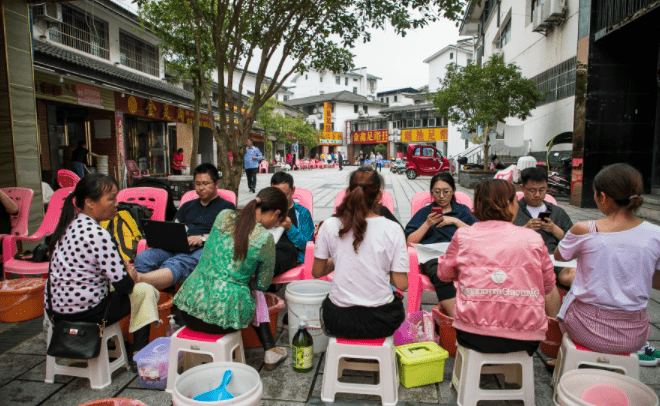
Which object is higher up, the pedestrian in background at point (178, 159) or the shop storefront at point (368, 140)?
the shop storefront at point (368, 140)

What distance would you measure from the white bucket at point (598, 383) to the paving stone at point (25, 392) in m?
2.83

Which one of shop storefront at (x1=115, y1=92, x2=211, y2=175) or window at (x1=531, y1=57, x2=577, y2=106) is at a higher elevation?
window at (x1=531, y1=57, x2=577, y2=106)

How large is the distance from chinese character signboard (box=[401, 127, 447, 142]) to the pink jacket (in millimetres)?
39496

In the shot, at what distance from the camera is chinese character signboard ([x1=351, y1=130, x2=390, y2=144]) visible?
45.9 meters

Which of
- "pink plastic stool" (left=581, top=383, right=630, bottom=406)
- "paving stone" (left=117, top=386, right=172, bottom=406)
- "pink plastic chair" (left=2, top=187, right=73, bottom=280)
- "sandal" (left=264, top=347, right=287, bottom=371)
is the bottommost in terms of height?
"paving stone" (left=117, top=386, right=172, bottom=406)

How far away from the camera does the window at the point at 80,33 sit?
36.5 ft

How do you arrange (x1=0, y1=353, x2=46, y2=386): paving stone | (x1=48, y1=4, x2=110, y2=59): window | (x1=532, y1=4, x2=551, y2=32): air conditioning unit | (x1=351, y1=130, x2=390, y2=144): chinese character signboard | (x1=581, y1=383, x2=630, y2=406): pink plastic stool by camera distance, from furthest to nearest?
(x1=351, y1=130, x2=390, y2=144): chinese character signboard
(x1=532, y1=4, x2=551, y2=32): air conditioning unit
(x1=48, y1=4, x2=110, y2=59): window
(x1=0, y1=353, x2=46, y2=386): paving stone
(x1=581, y1=383, x2=630, y2=406): pink plastic stool

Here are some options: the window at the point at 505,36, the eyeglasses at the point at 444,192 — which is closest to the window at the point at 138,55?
the eyeglasses at the point at 444,192

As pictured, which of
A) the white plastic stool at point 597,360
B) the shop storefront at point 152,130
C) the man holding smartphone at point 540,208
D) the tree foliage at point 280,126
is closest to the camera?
the white plastic stool at point 597,360

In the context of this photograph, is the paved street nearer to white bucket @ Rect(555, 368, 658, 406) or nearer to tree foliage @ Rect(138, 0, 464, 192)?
white bucket @ Rect(555, 368, 658, 406)

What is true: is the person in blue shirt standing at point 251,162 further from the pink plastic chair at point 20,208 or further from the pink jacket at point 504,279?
the pink jacket at point 504,279

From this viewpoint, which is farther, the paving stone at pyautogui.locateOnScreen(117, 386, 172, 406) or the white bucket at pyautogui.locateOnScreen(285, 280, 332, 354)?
the white bucket at pyautogui.locateOnScreen(285, 280, 332, 354)

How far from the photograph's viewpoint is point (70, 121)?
12469 millimetres

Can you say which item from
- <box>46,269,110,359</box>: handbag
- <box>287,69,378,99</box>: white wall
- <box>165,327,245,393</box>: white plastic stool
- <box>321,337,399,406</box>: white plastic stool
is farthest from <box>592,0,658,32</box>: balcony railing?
<box>287,69,378,99</box>: white wall
